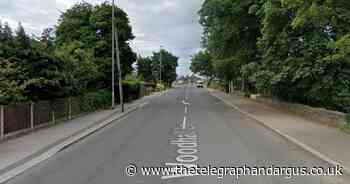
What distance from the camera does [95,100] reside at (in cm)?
2758

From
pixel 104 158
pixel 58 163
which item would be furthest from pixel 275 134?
pixel 58 163

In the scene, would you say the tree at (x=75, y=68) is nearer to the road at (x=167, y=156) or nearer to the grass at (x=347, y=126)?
the road at (x=167, y=156)

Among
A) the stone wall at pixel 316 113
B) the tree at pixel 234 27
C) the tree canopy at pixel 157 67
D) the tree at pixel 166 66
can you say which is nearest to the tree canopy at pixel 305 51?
the tree at pixel 234 27

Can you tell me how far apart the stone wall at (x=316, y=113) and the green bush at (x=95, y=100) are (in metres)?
12.6

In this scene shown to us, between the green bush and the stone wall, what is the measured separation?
41.4ft

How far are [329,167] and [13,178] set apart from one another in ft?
22.2

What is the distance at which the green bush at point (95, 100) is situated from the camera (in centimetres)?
2472

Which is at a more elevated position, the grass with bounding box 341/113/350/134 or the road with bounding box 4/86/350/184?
the grass with bounding box 341/113/350/134

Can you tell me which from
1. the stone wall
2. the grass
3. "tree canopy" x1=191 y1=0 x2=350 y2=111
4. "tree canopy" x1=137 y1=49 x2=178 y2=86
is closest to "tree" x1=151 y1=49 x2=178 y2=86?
"tree canopy" x1=137 y1=49 x2=178 y2=86

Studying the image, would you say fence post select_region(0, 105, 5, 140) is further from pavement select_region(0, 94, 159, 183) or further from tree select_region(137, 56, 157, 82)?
tree select_region(137, 56, 157, 82)

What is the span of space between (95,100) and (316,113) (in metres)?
14.8

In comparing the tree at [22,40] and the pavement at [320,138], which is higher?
the tree at [22,40]

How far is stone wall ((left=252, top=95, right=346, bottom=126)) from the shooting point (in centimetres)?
1621

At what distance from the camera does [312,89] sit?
812 inches
